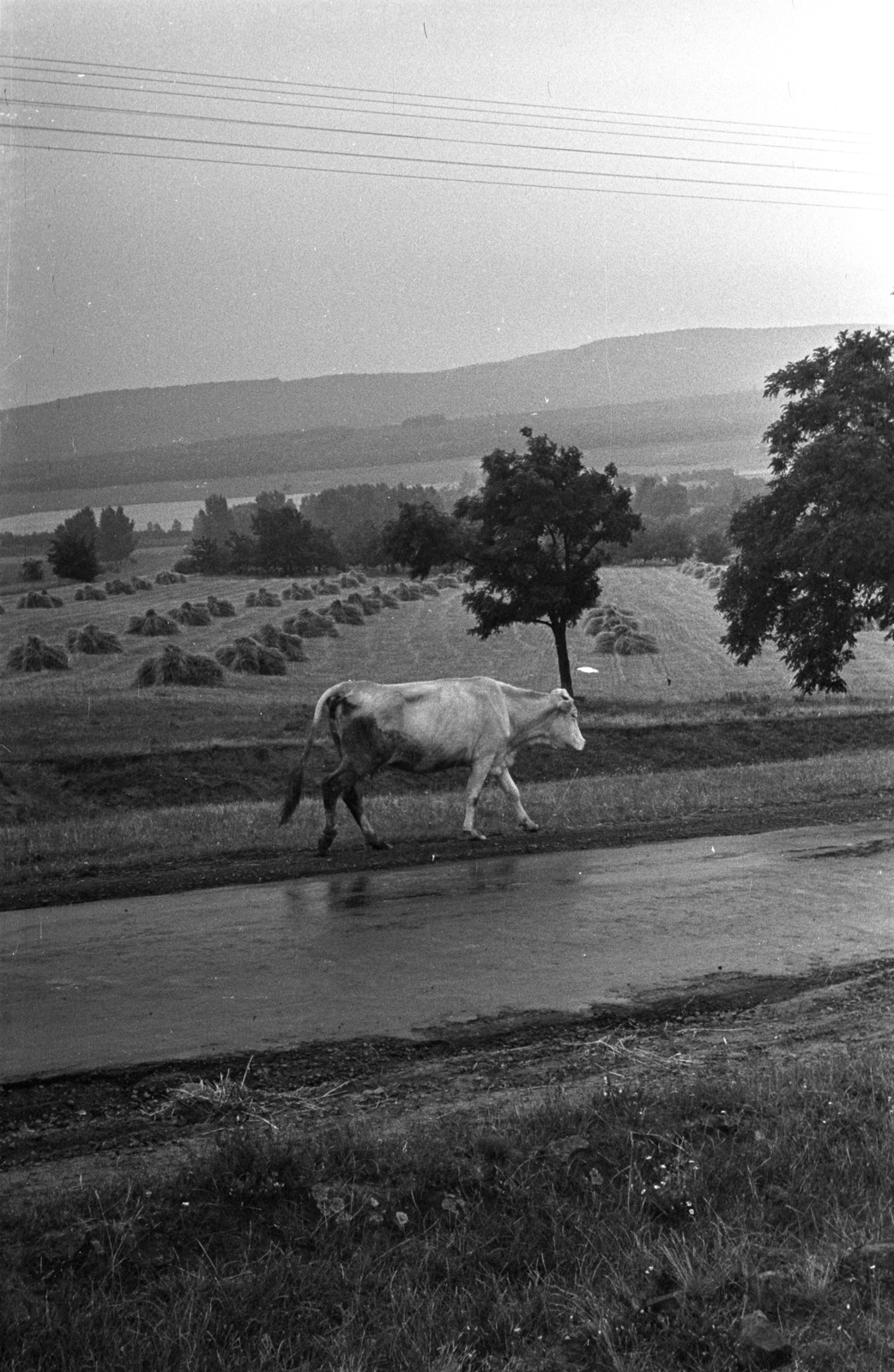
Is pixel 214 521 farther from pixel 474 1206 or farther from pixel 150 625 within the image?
pixel 474 1206

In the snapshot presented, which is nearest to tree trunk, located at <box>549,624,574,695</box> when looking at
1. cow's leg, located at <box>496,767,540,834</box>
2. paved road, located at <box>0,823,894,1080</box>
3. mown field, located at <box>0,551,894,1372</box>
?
cow's leg, located at <box>496,767,540,834</box>

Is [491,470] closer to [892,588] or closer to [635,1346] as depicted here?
[892,588]

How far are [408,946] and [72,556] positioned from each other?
29153mm

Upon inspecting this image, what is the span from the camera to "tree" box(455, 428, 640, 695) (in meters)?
34.9

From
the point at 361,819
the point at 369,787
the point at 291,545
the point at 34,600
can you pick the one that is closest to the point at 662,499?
the point at 291,545

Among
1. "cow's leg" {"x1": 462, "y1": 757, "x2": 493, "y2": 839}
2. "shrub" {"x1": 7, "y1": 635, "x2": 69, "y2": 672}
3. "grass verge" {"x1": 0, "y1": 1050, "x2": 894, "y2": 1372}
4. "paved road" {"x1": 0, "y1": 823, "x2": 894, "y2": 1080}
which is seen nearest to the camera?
"grass verge" {"x1": 0, "y1": 1050, "x2": 894, "y2": 1372}

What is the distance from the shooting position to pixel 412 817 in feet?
58.8

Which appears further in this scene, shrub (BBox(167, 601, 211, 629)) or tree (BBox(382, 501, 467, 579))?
shrub (BBox(167, 601, 211, 629))

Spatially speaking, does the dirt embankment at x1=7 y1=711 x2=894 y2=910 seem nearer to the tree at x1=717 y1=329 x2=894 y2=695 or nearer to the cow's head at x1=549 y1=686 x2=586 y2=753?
the cow's head at x1=549 y1=686 x2=586 y2=753

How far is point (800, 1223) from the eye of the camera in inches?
228

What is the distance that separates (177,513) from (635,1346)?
37.3 meters

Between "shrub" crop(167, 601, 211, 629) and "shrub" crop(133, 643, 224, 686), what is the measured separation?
362 centimetres

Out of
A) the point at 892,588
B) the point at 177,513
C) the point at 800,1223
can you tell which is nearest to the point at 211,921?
the point at 800,1223

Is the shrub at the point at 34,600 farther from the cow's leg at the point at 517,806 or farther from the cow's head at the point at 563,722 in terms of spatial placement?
the cow's leg at the point at 517,806
